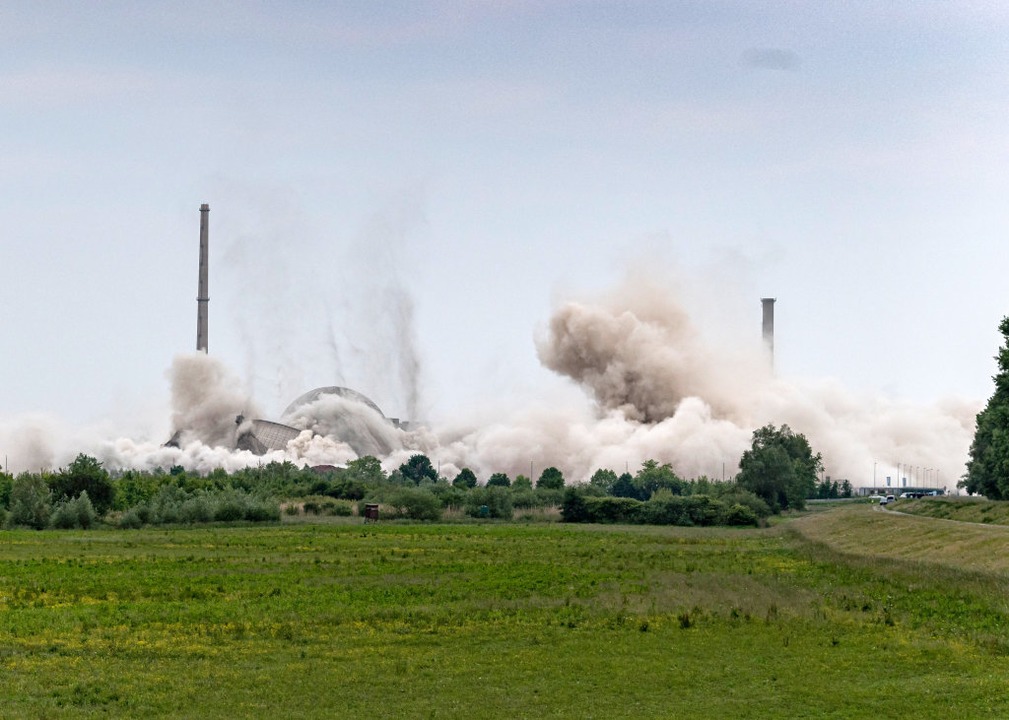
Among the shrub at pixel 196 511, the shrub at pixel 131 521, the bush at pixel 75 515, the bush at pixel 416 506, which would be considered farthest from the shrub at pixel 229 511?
the bush at pixel 416 506

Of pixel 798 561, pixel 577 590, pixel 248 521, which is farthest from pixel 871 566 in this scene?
pixel 248 521

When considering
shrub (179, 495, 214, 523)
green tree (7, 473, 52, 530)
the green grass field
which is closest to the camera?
the green grass field

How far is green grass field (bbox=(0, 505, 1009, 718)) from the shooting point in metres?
32.7

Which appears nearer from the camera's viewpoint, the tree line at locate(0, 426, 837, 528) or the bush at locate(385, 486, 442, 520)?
the tree line at locate(0, 426, 837, 528)

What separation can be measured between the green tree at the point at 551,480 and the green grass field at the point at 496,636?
115556mm

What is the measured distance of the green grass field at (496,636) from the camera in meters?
32.7

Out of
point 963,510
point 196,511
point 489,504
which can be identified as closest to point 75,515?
point 196,511

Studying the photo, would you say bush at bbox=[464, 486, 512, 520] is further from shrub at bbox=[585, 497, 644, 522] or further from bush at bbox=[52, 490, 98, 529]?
bush at bbox=[52, 490, 98, 529]

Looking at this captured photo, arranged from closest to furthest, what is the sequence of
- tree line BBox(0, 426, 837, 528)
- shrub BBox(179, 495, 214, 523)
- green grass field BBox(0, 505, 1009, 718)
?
green grass field BBox(0, 505, 1009, 718) < tree line BBox(0, 426, 837, 528) < shrub BBox(179, 495, 214, 523)

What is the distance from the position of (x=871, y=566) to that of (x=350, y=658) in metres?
37.5

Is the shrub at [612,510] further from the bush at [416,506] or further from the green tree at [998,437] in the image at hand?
the green tree at [998,437]

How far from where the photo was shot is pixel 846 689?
113 feet

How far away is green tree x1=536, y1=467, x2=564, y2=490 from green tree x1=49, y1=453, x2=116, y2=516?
76069mm

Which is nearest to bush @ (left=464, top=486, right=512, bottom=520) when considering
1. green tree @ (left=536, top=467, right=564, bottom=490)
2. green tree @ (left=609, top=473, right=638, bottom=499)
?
green tree @ (left=536, top=467, right=564, bottom=490)
